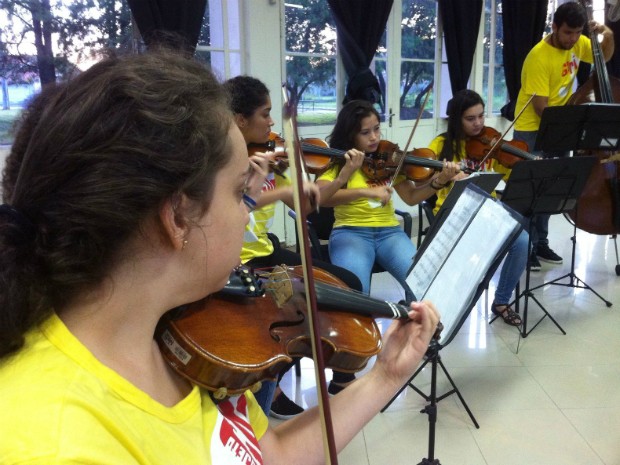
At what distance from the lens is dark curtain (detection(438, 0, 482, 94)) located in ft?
16.1

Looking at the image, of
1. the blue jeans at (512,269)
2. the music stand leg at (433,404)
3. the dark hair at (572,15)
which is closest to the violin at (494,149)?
the blue jeans at (512,269)

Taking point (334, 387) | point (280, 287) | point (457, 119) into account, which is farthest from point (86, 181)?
point (457, 119)

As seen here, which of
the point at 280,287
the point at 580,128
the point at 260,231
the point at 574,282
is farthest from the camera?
the point at 574,282

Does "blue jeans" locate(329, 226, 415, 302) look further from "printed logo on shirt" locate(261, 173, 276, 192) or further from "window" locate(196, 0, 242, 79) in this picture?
"window" locate(196, 0, 242, 79)

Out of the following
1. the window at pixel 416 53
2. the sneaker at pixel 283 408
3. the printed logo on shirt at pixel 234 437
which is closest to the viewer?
the printed logo on shirt at pixel 234 437

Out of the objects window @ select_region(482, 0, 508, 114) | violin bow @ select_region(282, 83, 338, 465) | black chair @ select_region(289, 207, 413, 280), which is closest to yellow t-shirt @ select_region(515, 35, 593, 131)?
black chair @ select_region(289, 207, 413, 280)

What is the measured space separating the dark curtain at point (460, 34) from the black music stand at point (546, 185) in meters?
2.46

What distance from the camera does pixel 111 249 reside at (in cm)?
58

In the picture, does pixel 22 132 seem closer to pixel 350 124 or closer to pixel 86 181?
pixel 86 181

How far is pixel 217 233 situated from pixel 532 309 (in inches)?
113

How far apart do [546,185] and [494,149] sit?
52cm

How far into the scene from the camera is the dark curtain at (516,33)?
5547 millimetres

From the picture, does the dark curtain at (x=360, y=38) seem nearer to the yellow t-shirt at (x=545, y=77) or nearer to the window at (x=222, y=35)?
the window at (x=222, y=35)

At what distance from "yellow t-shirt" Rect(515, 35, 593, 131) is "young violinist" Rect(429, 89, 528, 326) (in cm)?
84
